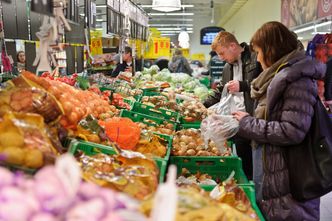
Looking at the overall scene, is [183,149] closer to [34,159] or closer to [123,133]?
[123,133]

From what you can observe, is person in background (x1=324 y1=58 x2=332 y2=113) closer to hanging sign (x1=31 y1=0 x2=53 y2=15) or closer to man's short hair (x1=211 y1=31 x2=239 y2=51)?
man's short hair (x1=211 y1=31 x2=239 y2=51)

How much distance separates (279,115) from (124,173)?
145 cm

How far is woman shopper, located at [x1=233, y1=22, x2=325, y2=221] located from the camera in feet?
7.88

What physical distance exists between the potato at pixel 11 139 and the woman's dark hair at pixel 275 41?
1.82 metres

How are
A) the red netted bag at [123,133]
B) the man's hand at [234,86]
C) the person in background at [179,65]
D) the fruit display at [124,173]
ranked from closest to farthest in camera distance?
the fruit display at [124,173]
the red netted bag at [123,133]
the man's hand at [234,86]
the person in background at [179,65]

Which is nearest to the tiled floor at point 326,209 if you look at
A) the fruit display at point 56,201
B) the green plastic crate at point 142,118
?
the green plastic crate at point 142,118

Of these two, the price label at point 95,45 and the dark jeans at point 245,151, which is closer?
the dark jeans at point 245,151

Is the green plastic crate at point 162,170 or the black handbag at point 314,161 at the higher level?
the green plastic crate at point 162,170

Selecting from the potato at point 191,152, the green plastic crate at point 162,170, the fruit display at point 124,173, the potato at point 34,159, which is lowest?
the potato at point 191,152

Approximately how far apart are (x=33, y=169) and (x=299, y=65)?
179 centimetres

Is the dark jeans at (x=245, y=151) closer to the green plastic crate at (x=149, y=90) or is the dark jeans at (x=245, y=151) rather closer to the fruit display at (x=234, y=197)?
the green plastic crate at (x=149, y=90)

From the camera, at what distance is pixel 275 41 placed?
253 centimetres

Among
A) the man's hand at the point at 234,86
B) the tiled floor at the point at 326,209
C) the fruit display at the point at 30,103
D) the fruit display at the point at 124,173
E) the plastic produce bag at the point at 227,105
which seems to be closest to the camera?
the fruit display at the point at 124,173

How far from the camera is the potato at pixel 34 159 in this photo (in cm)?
109
